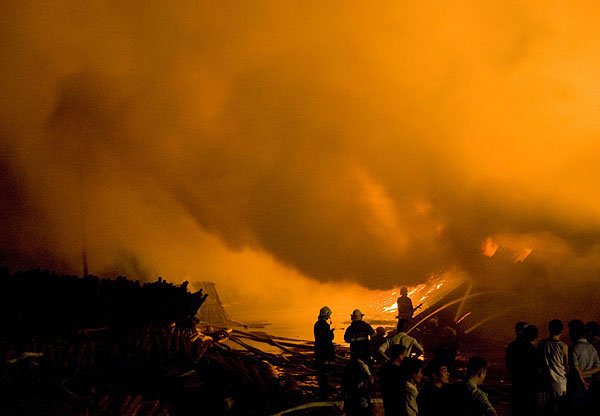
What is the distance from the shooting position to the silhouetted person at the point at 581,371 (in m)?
6.07

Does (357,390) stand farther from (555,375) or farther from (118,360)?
(118,360)

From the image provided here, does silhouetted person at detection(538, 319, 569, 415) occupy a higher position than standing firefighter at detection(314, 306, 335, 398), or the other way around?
standing firefighter at detection(314, 306, 335, 398)

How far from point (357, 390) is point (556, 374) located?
2.42 m

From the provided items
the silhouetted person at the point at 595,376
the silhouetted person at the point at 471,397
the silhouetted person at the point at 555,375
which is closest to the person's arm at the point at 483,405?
the silhouetted person at the point at 471,397

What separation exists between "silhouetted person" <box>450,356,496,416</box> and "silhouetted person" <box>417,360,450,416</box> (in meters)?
0.11

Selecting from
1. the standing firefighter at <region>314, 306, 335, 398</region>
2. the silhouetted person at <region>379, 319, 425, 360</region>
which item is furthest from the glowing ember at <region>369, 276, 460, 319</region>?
the silhouetted person at <region>379, 319, 425, 360</region>

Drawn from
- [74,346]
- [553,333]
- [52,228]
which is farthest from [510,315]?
[52,228]

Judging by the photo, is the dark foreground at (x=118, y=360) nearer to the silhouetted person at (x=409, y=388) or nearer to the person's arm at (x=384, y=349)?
the person's arm at (x=384, y=349)

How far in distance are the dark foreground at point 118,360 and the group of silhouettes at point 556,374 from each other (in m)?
2.10

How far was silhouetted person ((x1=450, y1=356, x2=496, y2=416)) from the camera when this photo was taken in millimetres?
4434

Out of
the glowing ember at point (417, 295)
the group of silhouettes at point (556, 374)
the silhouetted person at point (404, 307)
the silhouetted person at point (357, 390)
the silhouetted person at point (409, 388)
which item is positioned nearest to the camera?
the silhouetted person at point (409, 388)

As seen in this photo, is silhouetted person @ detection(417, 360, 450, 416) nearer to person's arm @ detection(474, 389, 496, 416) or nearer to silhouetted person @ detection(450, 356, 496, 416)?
silhouetted person @ detection(450, 356, 496, 416)

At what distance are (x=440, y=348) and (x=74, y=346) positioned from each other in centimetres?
791

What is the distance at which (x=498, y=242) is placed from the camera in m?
15.6
